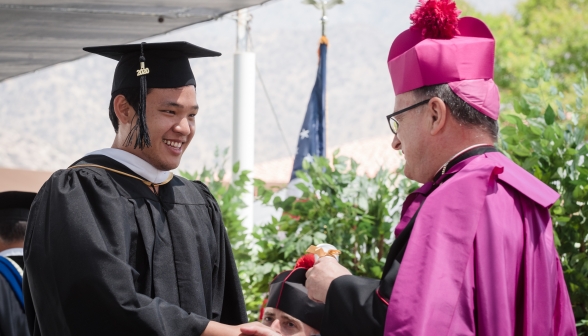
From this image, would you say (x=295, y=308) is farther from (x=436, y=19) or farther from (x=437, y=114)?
(x=436, y=19)

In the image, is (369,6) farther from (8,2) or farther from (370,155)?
(8,2)

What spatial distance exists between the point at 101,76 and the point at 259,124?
16634 mm

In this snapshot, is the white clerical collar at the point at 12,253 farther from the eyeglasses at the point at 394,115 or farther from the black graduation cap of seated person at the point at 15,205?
the eyeglasses at the point at 394,115

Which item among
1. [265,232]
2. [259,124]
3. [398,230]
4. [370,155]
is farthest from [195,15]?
[259,124]

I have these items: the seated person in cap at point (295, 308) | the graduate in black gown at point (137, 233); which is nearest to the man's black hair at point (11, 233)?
the graduate in black gown at point (137, 233)

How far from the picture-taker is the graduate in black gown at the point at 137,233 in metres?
2.73

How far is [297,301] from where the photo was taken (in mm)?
3832

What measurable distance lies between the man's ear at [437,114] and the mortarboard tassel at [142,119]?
1.07m

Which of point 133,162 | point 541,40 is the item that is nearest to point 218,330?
point 133,162

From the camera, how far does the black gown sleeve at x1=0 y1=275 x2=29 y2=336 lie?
3.90 m

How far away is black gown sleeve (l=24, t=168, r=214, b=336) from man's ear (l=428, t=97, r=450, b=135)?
3.50 ft

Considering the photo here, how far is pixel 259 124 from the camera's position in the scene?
236ft

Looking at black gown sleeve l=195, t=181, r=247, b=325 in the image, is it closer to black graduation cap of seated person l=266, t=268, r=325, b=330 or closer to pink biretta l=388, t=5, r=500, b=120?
black graduation cap of seated person l=266, t=268, r=325, b=330

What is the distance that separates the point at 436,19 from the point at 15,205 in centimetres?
265
